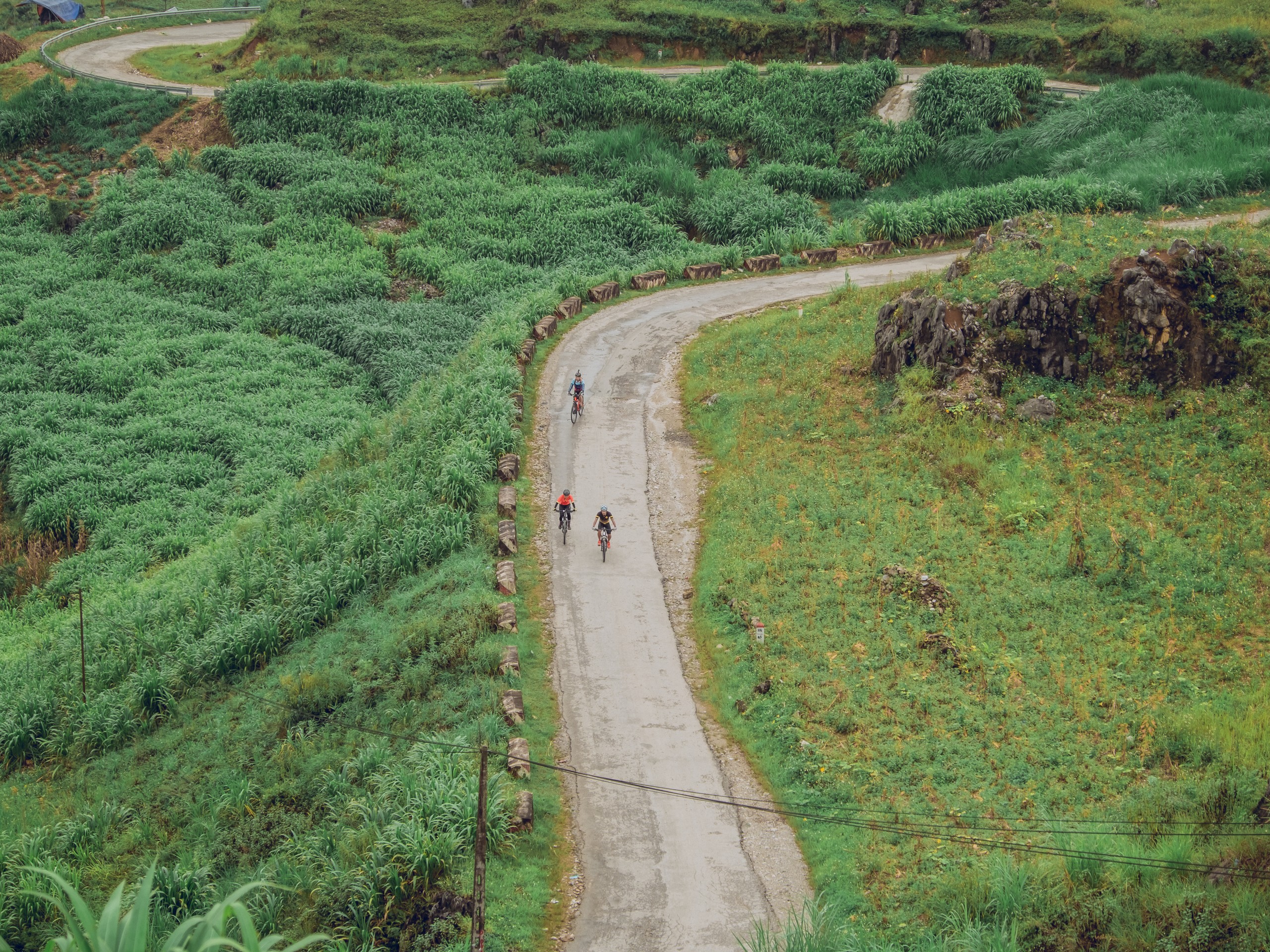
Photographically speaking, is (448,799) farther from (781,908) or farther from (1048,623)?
(1048,623)

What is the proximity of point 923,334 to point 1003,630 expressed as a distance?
36.1 feet

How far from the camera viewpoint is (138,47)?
2483 inches

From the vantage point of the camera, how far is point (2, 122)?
52.1 metres

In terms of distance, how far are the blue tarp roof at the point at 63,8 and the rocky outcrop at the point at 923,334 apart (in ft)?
193

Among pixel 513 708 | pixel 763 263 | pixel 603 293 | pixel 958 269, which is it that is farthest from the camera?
pixel 763 263

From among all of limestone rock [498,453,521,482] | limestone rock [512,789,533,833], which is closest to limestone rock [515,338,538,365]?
limestone rock [498,453,521,482]

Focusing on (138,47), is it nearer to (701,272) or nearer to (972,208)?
(701,272)

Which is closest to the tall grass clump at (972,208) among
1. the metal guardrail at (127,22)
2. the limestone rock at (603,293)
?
the limestone rock at (603,293)

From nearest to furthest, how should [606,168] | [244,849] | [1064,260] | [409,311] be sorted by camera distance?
1. [244,849]
2. [1064,260]
3. [409,311]
4. [606,168]

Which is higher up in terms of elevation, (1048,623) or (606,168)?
(606,168)

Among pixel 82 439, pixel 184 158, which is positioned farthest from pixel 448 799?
pixel 184 158

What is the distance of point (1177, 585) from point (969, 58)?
129 ft

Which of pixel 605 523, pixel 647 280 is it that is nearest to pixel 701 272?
pixel 647 280

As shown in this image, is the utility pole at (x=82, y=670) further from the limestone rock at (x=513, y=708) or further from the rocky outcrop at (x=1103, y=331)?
the rocky outcrop at (x=1103, y=331)
